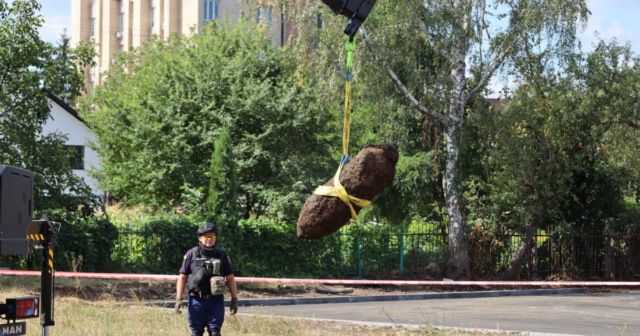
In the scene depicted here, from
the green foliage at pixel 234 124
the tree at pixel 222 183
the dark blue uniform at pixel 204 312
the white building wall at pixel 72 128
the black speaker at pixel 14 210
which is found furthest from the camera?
the white building wall at pixel 72 128

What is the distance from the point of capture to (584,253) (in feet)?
80.4

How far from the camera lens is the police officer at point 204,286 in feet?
23.8

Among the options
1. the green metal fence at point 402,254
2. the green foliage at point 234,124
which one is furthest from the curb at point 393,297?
the green foliage at point 234,124

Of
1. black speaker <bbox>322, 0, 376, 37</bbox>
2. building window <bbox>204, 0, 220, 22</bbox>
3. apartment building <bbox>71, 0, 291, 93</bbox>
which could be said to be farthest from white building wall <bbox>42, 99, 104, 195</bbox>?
black speaker <bbox>322, 0, 376, 37</bbox>

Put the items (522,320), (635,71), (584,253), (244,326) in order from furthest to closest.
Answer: (584,253), (635,71), (522,320), (244,326)

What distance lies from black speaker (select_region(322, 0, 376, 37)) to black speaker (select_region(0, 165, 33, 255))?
471 cm

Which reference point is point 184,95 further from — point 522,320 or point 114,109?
point 522,320

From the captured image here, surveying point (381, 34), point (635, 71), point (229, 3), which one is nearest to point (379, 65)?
point (381, 34)

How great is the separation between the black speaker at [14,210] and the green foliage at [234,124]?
17.7 meters

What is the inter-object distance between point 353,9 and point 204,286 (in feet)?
12.5

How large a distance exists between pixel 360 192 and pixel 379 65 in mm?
13322

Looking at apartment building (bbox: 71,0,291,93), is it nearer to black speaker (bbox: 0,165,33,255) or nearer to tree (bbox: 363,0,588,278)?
tree (bbox: 363,0,588,278)

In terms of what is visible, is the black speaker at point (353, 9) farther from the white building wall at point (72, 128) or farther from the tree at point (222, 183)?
the white building wall at point (72, 128)

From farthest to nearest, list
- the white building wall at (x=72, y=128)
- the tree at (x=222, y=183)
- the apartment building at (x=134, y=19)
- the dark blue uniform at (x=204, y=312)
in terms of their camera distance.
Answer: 1. the apartment building at (x=134, y=19)
2. the white building wall at (x=72, y=128)
3. the tree at (x=222, y=183)
4. the dark blue uniform at (x=204, y=312)
